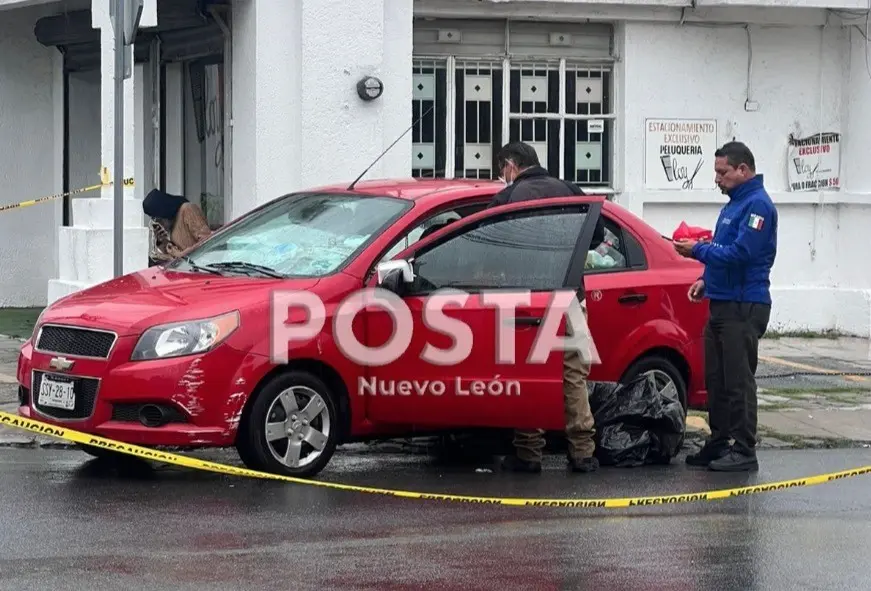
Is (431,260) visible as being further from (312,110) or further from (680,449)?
(312,110)

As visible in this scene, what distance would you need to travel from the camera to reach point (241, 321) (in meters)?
8.00

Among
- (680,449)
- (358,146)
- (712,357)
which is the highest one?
(358,146)

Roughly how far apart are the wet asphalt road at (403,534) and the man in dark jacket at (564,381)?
17 centimetres

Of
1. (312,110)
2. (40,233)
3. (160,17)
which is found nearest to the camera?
(312,110)

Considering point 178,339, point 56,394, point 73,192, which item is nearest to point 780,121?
point 73,192

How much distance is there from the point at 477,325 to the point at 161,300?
1.69 meters

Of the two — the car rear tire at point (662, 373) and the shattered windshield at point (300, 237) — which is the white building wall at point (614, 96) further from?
the car rear tire at point (662, 373)

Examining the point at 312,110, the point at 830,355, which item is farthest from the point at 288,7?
the point at 830,355

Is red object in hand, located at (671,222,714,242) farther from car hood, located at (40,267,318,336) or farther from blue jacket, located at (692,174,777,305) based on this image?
car hood, located at (40,267,318,336)

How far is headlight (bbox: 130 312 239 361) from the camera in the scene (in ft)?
26.0

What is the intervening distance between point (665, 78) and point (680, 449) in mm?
6202

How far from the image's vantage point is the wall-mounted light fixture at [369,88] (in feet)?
45.4

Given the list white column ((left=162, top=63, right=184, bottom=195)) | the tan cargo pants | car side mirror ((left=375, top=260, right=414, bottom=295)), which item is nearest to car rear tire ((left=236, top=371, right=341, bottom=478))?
car side mirror ((left=375, top=260, right=414, bottom=295))

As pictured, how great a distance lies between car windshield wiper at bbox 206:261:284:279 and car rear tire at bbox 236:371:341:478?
0.67 meters
